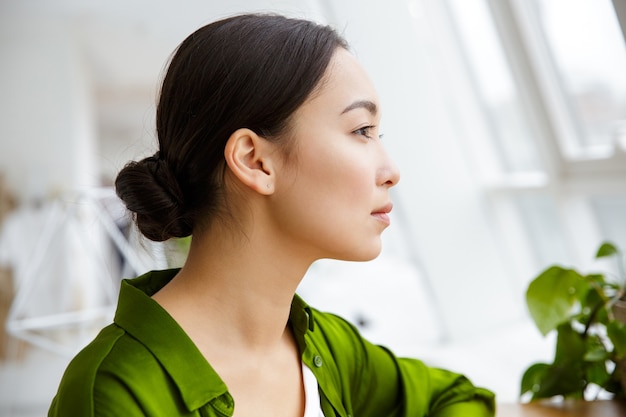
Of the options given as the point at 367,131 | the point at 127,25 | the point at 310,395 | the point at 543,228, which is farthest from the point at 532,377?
the point at 127,25

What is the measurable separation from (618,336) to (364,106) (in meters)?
0.60

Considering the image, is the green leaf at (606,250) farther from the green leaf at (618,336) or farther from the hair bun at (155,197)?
the hair bun at (155,197)

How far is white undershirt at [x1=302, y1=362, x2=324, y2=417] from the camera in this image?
40.9 inches

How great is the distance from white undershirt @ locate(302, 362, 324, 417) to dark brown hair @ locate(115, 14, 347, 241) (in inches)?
11.0

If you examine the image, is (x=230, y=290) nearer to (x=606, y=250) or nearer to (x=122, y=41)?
(x=606, y=250)

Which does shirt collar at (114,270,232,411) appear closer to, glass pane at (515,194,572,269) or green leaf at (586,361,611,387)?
green leaf at (586,361,611,387)

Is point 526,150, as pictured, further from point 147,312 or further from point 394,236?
point 147,312

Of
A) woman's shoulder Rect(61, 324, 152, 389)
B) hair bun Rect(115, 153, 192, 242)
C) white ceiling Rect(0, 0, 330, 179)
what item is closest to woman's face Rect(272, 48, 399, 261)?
hair bun Rect(115, 153, 192, 242)

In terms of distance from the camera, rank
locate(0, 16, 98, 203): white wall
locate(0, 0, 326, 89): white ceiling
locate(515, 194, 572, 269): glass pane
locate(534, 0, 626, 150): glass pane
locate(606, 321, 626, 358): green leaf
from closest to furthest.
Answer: locate(606, 321, 626, 358): green leaf, locate(534, 0, 626, 150): glass pane, locate(515, 194, 572, 269): glass pane, locate(0, 16, 98, 203): white wall, locate(0, 0, 326, 89): white ceiling

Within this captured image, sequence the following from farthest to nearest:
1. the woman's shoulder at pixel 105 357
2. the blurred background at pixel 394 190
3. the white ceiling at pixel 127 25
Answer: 1. the white ceiling at pixel 127 25
2. the blurred background at pixel 394 190
3. the woman's shoulder at pixel 105 357

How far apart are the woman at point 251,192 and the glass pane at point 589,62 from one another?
146cm

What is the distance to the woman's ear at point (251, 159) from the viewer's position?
3.16 ft

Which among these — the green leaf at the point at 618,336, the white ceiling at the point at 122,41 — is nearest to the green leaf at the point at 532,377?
the green leaf at the point at 618,336

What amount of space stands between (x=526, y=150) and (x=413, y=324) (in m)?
1.13
